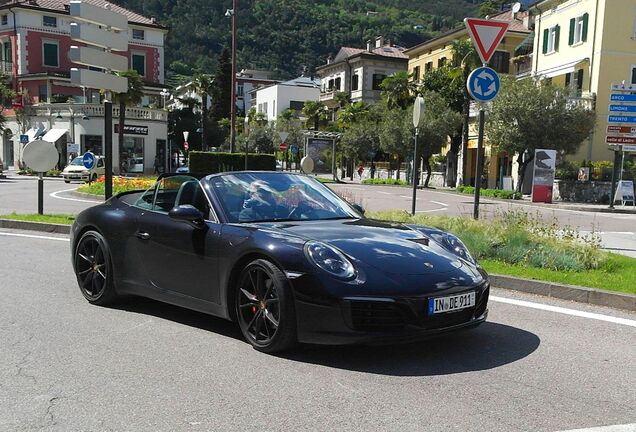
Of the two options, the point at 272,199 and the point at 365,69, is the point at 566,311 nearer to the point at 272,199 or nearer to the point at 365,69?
the point at 272,199

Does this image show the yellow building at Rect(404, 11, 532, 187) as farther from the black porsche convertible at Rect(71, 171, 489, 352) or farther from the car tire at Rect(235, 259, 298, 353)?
the car tire at Rect(235, 259, 298, 353)

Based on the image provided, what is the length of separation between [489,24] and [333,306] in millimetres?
7596

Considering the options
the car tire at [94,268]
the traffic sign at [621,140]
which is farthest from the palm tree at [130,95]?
the car tire at [94,268]

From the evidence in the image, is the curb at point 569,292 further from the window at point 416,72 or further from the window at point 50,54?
the window at point 50,54

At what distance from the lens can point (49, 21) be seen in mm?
57750

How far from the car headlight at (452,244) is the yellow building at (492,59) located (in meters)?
36.6

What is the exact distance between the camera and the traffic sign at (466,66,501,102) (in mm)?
10188

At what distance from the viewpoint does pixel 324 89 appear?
8512 cm

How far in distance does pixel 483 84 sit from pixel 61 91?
5506 centimetres

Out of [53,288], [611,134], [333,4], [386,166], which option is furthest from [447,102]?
[333,4]

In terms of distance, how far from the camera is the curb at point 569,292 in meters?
6.65

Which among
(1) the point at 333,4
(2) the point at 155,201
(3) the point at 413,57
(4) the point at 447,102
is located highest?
(1) the point at 333,4

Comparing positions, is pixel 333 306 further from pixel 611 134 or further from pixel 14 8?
pixel 14 8

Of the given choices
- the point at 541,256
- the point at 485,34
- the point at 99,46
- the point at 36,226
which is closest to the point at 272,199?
the point at 541,256
